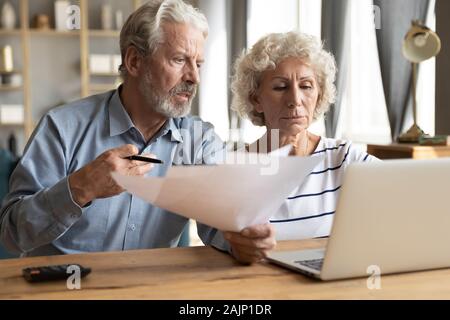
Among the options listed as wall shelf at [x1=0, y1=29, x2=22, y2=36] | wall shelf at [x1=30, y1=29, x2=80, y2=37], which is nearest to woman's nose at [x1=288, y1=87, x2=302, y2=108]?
wall shelf at [x1=30, y1=29, x2=80, y2=37]

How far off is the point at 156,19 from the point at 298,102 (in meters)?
0.54

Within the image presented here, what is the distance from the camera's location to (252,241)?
1.18m

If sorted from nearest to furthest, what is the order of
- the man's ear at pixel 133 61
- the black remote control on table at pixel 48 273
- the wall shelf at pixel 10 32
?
the black remote control on table at pixel 48 273, the man's ear at pixel 133 61, the wall shelf at pixel 10 32

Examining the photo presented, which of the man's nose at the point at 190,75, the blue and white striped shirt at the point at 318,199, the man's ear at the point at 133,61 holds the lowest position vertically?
the blue and white striped shirt at the point at 318,199

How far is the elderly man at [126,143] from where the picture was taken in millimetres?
1488

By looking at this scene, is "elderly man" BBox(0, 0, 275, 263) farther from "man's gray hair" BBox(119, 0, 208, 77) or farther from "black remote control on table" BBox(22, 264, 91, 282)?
"black remote control on table" BBox(22, 264, 91, 282)

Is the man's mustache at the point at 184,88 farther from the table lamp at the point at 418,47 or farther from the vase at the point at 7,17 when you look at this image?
the vase at the point at 7,17

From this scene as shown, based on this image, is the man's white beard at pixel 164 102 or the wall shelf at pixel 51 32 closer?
the man's white beard at pixel 164 102

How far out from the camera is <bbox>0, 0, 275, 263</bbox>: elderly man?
4.88 feet

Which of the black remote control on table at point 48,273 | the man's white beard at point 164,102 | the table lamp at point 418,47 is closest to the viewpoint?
the black remote control on table at point 48,273

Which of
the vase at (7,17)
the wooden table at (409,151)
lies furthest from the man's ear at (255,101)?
the vase at (7,17)

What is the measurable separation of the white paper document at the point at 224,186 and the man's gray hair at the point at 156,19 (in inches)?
34.6

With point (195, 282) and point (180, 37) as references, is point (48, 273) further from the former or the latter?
point (180, 37)
